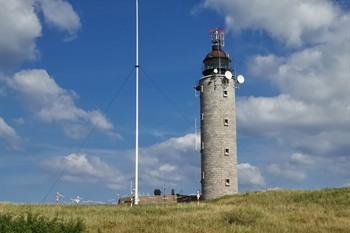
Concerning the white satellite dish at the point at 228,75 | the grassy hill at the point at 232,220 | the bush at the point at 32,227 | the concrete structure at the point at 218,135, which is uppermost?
the white satellite dish at the point at 228,75

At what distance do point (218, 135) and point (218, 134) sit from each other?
0.38 ft

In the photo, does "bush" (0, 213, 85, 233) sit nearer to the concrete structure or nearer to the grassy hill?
the grassy hill

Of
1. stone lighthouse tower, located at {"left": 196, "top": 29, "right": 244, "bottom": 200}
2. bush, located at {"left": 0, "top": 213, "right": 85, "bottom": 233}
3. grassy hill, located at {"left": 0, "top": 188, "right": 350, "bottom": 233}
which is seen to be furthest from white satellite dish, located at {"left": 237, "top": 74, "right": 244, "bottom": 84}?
bush, located at {"left": 0, "top": 213, "right": 85, "bottom": 233}

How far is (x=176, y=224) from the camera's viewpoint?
26.1 m

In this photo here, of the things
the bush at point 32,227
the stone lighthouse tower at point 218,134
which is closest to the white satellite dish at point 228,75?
the stone lighthouse tower at point 218,134

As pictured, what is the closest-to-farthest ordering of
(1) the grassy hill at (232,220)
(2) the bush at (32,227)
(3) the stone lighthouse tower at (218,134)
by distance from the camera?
1. (2) the bush at (32,227)
2. (1) the grassy hill at (232,220)
3. (3) the stone lighthouse tower at (218,134)

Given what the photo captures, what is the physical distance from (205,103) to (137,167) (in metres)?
14.9

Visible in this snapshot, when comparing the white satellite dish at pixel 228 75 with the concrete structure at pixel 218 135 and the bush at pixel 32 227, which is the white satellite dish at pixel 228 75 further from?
the bush at pixel 32 227

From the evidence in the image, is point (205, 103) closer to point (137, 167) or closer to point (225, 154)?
point (225, 154)

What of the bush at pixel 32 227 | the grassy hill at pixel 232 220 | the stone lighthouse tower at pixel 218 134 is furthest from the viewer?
the stone lighthouse tower at pixel 218 134

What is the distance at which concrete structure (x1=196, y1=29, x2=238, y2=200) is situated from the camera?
5550cm

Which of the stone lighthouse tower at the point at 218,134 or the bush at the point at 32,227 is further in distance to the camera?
the stone lighthouse tower at the point at 218,134

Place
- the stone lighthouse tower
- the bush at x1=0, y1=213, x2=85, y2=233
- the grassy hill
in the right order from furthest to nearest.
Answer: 1. the stone lighthouse tower
2. the grassy hill
3. the bush at x1=0, y1=213, x2=85, y2=233

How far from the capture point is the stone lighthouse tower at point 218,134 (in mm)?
55500
